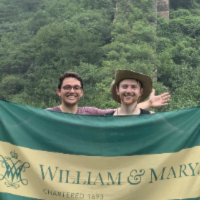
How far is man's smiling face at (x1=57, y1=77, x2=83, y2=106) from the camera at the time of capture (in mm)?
4349

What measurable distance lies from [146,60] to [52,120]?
43.0 metres

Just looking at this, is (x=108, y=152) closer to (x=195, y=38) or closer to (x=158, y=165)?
(x=158, y=165)

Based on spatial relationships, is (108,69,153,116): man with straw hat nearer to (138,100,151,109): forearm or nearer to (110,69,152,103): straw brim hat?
(110,69,152,103): straw brim hat

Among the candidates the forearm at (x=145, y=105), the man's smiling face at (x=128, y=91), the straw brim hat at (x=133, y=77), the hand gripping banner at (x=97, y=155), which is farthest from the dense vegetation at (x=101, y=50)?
the hand gripping banner at (x=97, y=155)

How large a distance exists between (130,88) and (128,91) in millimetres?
39

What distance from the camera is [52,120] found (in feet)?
13.3

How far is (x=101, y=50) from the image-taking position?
53.4 meters

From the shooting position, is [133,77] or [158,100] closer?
[133,77]

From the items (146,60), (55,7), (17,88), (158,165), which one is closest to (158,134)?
(158,165)

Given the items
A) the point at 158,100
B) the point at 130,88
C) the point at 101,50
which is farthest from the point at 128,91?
the point at 101,50

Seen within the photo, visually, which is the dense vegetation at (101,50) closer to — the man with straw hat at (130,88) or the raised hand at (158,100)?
the raised hand at (158,100)

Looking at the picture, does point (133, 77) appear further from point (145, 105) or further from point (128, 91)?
point (145, 105)

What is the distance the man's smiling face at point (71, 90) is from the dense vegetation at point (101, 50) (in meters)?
34.5

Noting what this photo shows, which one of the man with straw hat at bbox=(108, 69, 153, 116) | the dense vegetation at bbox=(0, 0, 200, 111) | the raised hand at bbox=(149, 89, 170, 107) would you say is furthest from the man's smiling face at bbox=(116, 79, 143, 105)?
the dense vegetation at bbox=(0, 0, 200, 111)
